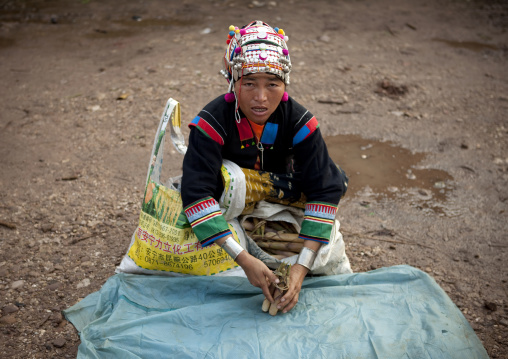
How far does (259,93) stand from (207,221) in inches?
23.5

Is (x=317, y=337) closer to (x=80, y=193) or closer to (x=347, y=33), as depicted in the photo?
(x=80, y=193)

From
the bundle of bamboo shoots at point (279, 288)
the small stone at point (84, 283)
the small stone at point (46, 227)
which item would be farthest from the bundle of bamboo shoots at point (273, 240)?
the small stone at point (46, 227)

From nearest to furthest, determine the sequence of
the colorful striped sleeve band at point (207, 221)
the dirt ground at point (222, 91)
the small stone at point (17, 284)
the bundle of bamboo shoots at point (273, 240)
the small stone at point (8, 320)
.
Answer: the colorful striped sleeve band at point (207, 221), the small stone at point (8, 320), the bundle of bamboo shoots at point (273, 240), the small stone at point (17, 284), the dirt ground at point (222, 91)

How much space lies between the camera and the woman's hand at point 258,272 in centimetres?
209

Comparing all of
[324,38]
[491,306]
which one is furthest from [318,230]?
[324,38]

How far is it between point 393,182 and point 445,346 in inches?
68.7

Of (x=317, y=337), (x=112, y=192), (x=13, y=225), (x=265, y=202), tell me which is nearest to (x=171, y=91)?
(x=112, y=192)

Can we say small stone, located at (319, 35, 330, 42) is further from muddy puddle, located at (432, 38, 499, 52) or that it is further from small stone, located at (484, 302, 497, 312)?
small stone, located at (484, 302, 497, 312)

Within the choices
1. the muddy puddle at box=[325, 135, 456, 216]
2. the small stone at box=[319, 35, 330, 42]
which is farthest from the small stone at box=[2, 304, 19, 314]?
the small stone at box=[319, 35, 330, 42]

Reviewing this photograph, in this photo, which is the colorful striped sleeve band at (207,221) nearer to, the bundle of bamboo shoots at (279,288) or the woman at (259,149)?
the woman at (259,149)

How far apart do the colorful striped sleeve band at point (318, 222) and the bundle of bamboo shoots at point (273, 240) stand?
20cm

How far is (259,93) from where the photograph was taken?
6.87 feet

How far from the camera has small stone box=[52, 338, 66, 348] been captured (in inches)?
88.9

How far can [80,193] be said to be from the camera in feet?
11.1
